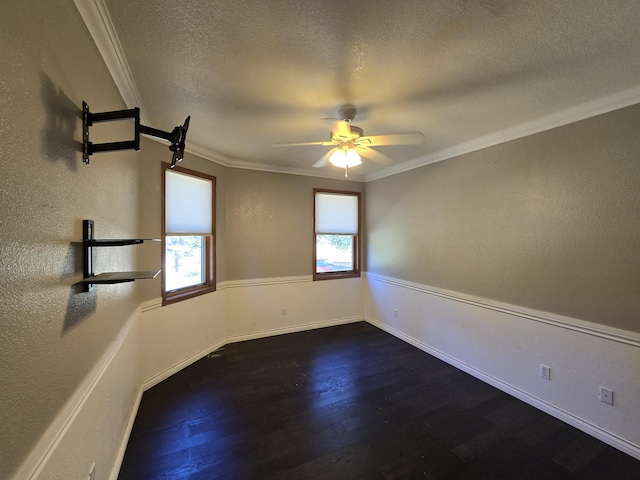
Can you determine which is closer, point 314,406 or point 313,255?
point 314,406

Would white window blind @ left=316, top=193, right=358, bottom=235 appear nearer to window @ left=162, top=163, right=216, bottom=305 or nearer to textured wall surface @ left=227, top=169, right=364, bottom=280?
textured wall surface @ left=227, top=169, right=364, bottom=280

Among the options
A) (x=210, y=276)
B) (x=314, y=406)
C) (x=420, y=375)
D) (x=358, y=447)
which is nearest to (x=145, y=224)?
(x=210, y=276)

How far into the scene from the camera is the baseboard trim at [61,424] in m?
0.76

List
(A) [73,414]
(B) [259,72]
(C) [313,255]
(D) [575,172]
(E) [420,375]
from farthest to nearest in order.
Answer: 1. (C) [313,255]
2. (E) [420,375]
3. (D) [575,172]
4. (B) [259,72]
5. (A) [73,414]

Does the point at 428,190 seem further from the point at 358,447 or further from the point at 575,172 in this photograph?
the point at 358,447

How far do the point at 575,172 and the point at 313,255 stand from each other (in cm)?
307

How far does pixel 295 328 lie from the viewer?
13.3 feet

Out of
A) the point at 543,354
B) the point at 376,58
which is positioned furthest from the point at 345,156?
the point at 543,354

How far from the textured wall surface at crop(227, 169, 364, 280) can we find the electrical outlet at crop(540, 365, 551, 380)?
2859 millimetres

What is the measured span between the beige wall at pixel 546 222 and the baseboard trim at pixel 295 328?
1.45m

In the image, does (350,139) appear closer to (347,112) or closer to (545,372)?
(347,112)

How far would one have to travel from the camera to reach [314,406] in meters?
2.33

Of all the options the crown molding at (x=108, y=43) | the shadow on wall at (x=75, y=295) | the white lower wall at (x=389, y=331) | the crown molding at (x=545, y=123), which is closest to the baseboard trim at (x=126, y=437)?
the white lower wall at (x=389, y=331)

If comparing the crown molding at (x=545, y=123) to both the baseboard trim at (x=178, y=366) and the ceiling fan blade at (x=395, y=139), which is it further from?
the baseboard trim at (x=178, y=366)
